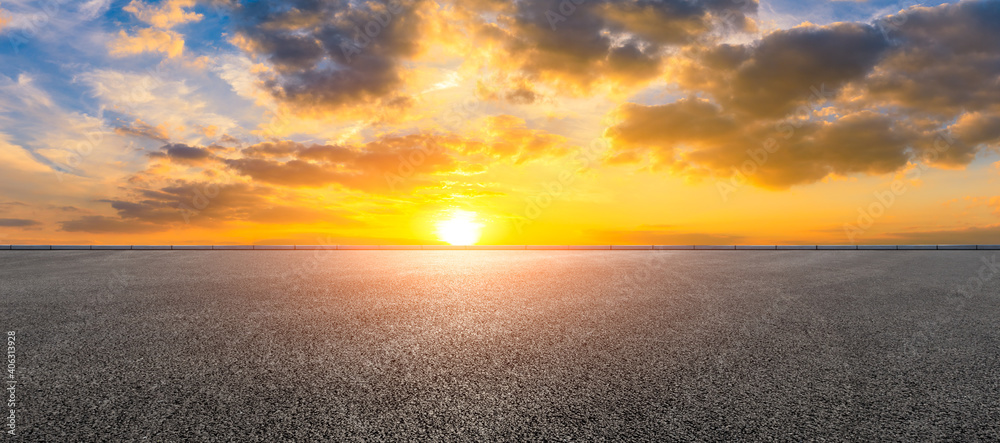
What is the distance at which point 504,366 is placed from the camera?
5.79 m

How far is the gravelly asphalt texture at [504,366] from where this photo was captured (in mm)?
4207

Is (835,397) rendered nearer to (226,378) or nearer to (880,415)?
(880,415)

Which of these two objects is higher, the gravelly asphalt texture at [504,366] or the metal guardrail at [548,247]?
the metal guardrail at [548,247]

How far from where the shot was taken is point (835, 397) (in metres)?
4.87

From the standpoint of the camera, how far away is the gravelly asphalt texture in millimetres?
4207

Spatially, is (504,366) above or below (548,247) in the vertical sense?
below

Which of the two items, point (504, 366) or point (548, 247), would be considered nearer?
point (504, 366)

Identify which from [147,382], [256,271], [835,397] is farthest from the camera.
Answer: [256,271]

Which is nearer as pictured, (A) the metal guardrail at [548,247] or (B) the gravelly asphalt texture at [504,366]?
(B) the gravelly asphalt texture at [504,366]

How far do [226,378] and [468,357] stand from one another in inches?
110

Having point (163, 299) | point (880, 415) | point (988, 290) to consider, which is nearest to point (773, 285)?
point (988, 290)

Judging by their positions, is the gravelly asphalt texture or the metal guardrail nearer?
the gravelly asphalt texture

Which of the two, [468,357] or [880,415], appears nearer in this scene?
[880,415]

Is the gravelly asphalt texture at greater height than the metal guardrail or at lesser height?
lesser
